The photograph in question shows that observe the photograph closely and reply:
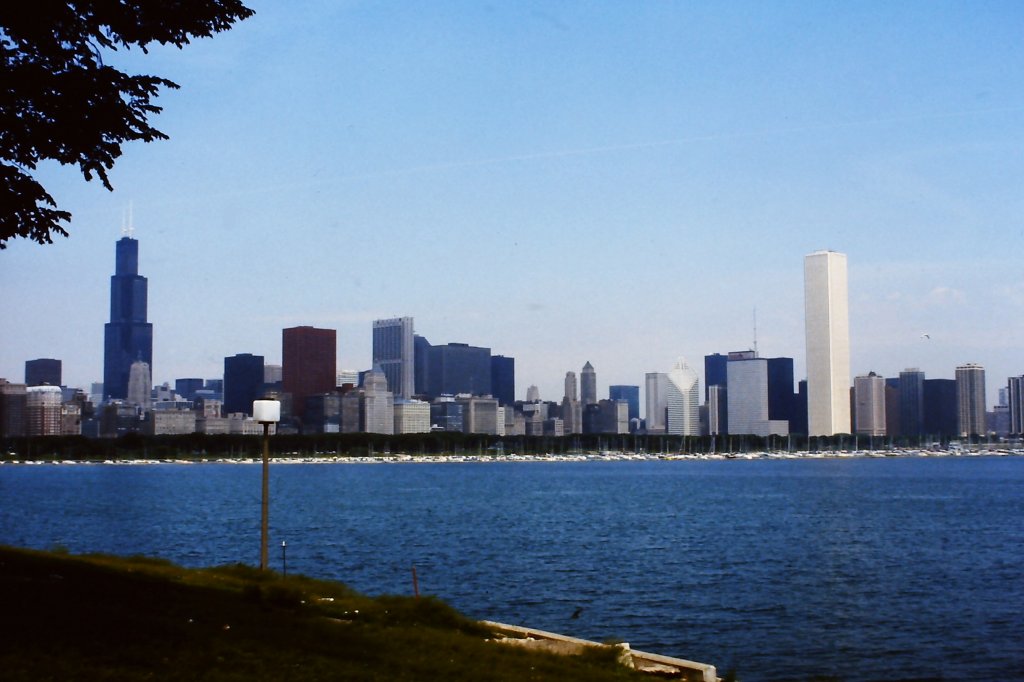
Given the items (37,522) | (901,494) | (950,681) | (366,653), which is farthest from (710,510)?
(366,653)

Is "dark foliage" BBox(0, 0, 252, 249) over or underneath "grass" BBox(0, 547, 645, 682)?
over

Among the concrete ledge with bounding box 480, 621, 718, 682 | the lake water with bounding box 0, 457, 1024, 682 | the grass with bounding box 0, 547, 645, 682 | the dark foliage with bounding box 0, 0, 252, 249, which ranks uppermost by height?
the dark foliage with bounding box 0, 0, 252, 249

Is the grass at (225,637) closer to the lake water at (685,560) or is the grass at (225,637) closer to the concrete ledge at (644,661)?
the concrete ledge at (644,661)

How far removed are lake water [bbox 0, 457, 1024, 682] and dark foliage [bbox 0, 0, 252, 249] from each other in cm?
1959

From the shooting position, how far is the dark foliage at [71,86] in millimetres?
16609

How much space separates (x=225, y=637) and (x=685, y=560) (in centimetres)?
4233

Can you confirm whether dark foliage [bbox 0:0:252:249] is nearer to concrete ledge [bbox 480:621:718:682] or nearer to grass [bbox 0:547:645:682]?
grass [bbox 0:547:645:682]

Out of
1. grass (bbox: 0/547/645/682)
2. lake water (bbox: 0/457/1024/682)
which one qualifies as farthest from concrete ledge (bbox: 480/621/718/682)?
lake water (bbox: 0/457/1024/682)

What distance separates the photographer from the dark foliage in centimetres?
1661

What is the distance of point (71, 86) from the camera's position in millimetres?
16547

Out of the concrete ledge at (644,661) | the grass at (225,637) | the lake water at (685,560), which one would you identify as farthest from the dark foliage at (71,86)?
the lake water at (685,560)

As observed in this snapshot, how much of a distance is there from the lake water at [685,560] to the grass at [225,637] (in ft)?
39.1

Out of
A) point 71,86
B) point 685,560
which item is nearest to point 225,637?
point 71,86

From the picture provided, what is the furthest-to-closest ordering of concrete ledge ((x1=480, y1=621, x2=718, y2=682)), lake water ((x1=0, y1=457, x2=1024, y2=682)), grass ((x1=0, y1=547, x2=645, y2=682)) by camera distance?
lake water ((x1=0, y1=457, x2=1024, y2=682)) < concrete ledge ((x1=480, y1=621, x2=718, y2=682)) < grass ((x1=0, y1=547, x2=645, y2=682))
